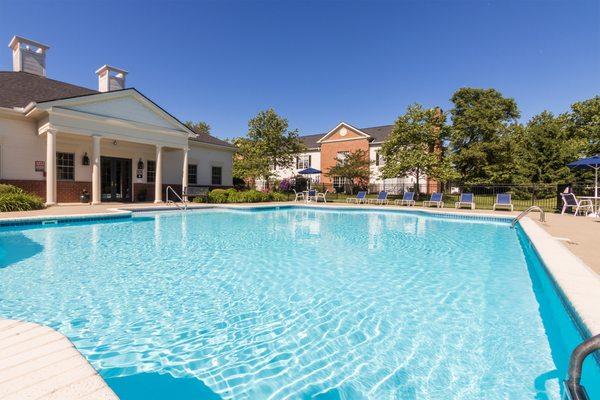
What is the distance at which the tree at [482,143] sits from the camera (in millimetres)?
26984

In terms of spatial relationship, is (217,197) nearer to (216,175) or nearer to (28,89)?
(216,175)

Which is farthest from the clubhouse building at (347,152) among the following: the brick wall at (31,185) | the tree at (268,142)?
the brick wall at (31,185)

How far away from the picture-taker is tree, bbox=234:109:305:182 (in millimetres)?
24844

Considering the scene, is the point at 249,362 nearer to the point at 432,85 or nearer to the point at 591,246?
the point at 591,246

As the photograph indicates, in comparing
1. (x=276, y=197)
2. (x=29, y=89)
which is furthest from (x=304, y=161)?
(x=29, y=89)

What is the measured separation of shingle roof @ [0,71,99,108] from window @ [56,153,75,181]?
106 inches

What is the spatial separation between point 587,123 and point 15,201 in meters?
42.5

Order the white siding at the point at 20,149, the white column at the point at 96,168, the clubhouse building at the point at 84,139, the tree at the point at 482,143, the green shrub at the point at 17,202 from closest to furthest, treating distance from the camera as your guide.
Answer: the green shrub at the point at 17,202 < the white siding at the point at 20,149 < the clubhouse building at the point at 84,139 < the white column at the point at 96,168 < the tree at the point at 482,143

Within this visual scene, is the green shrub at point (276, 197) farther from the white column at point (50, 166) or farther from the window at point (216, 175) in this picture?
the white column at point (50, 166)

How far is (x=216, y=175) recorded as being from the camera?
22.4 metres

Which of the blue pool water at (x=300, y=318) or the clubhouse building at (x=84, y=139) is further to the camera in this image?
the clubhouse building at (x=84, y=139)

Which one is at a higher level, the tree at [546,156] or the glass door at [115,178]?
the tree at [546,156]

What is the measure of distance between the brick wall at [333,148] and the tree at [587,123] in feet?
59.4

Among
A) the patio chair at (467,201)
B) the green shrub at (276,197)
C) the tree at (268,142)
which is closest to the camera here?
the patio chair at (467,201)
